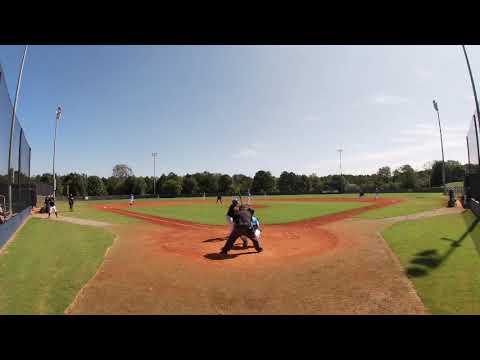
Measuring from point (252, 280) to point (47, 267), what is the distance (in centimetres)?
650

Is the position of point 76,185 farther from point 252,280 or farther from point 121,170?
point 252,280

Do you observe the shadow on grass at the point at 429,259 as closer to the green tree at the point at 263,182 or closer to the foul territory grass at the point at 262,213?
the foul territory grass at the point at 262,213

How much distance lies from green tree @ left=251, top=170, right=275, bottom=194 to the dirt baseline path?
95.3m

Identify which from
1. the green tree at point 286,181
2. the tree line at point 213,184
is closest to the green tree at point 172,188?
the tree line at point 213,184

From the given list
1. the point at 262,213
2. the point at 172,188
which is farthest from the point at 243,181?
the point at 262,213

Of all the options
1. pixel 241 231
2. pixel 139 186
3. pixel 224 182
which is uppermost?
pixel 224 182

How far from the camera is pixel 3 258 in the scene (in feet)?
32.0

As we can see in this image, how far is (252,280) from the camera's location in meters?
7.62

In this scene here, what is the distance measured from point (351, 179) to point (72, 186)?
128637 mm

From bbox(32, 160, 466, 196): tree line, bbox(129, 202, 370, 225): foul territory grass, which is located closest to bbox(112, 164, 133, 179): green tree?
bbox(32, 160, 466, 196): tree line

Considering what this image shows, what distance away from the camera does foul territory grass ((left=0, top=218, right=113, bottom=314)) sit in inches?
243

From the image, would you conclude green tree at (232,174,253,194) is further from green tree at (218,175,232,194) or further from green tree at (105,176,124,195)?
green tree at (105,176,124,195)
